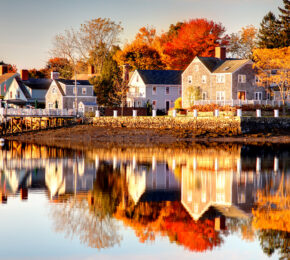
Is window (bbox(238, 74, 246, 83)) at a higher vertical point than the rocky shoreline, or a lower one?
higher

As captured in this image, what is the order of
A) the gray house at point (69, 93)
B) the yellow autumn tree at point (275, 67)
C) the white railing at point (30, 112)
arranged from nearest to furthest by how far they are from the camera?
the yellow autumn tree at point (275, 67)
the white railing at point (30, 112)
the gray house at point (69, 93)

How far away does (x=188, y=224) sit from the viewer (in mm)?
17703

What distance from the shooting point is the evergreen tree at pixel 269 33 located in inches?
3372

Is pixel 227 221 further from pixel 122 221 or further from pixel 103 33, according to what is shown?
pixel 103 33

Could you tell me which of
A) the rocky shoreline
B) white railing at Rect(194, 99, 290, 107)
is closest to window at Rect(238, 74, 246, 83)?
white railing at Rect(194, 99, 290, 107)

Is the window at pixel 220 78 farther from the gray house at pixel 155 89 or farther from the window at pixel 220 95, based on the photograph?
the gray house at pixel 155 89

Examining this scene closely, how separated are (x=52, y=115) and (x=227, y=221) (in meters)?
52.8

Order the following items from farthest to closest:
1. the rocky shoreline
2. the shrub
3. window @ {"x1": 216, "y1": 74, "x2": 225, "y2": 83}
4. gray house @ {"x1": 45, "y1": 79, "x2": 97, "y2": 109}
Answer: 1. gray house @ {"x1": 45, "y1": 79, "x2": 97, "y2": 109}
2. the shrub
3. window @ {"x1": 216, "y1": 74, "x2": 225, "y2": 83}
4. the rocky shoreline

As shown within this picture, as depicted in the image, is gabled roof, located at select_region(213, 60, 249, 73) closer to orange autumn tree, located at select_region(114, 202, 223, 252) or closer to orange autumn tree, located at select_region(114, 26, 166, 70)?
orange autumn tree, located at select_region(114, 26, 166, 70)

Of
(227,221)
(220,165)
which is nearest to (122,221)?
(227,221)

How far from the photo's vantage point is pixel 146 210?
20078 millimetres

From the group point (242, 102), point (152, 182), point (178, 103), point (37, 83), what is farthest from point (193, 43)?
point (152, 182)

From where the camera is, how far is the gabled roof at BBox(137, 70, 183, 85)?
8247 cm

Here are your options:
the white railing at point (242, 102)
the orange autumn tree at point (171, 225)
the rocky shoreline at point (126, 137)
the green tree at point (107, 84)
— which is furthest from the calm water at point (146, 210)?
the green tree at point (107, 84)
